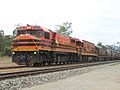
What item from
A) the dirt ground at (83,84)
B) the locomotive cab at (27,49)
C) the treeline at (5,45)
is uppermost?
the treeline at (5,45)

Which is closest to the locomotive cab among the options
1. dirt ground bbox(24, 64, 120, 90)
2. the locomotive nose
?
the locomotive nose

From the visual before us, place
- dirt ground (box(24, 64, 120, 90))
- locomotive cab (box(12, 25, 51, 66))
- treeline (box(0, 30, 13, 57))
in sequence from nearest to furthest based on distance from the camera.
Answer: dirt ground (box(24, 64, 120, 90)), locomotive cab (box(12, 25, 51, 66)), treeline (box(0, 30, 13, 57))

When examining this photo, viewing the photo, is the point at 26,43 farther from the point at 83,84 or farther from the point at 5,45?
the point at 5,45

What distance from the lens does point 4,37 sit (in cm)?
8488

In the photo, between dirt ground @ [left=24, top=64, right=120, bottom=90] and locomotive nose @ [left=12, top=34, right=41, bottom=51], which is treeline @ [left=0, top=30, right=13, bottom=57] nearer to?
locomotive nose @ [left=12, top=34, right=41, bottom=51]

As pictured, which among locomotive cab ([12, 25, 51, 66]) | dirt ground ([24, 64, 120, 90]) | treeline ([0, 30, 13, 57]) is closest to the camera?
dirt ground ([24, 64, 120, 90])

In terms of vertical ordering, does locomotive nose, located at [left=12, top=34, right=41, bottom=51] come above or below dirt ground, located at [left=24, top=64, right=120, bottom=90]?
above

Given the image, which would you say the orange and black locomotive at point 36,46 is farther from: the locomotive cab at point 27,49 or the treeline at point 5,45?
the treeline at point 5,45

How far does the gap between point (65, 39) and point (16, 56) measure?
11.1 meters

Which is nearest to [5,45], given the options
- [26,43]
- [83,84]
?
[26,43]

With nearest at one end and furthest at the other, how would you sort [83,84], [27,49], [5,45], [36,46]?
[83,84] → [36,46] → [27,49] → [5,45]

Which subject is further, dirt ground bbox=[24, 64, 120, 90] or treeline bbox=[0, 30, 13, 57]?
treeline bbox=[0, 30, 13, 57]

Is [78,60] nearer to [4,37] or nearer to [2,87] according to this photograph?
[2,87]

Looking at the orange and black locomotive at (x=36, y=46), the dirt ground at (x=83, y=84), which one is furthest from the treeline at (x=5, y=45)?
the dirt ground at (x=83, y=84)
